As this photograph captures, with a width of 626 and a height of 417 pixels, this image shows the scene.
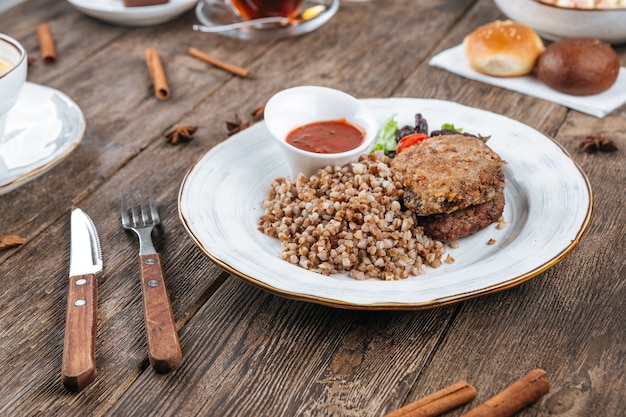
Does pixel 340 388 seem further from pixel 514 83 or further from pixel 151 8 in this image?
pixel 151 8

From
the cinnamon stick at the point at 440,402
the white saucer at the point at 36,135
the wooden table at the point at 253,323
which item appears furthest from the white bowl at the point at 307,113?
the cinnamon stick at the point at 440,402

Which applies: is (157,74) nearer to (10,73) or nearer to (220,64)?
(220,64)

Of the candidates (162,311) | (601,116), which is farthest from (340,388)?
(601,116)

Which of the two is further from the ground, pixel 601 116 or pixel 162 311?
pixel 162 311

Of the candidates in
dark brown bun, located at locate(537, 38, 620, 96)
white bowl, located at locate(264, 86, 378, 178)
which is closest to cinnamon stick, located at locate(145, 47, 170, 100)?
white bowl, located at locate(264, 86, 378, 178)

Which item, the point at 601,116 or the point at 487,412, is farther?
the point at 601,116

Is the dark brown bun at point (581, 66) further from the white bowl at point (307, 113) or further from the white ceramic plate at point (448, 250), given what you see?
the white bowl at point (307, 113)

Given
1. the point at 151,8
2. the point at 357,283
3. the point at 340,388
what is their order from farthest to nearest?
the point at 151,8
the point at 357,283
the point at 340,388
